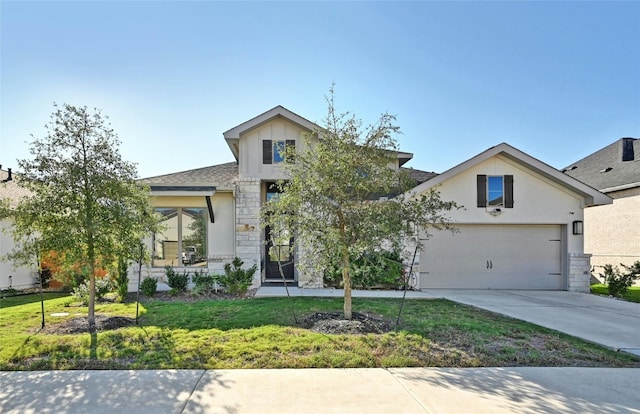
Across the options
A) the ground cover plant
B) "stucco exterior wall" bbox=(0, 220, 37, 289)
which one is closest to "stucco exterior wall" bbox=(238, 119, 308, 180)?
the ground cover plant

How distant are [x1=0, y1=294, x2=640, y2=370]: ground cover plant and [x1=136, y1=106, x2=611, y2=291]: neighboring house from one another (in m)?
4.00

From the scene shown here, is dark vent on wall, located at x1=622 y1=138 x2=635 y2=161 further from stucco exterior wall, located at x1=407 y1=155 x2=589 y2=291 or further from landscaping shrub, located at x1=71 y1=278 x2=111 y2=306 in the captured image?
landscaping shrub, located at x1=71 y1=278 x2=111 y2=306

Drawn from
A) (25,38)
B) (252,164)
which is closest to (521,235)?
(252,164)

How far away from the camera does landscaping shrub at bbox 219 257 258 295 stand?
10766 millimetres

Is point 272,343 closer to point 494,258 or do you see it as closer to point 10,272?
point 494,258

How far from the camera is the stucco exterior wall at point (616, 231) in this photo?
16.5 meters

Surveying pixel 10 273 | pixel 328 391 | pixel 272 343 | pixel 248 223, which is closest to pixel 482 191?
pixel 248 223

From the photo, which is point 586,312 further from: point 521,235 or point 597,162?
point 597,162

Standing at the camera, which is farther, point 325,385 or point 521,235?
point 521,235

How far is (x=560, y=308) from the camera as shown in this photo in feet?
31.0

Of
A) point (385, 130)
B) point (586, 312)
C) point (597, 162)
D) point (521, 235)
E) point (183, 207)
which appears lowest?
point (586, 312)

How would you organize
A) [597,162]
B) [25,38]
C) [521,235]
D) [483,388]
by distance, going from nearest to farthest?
[483,388] < [25,38] < [521,235] < [597,162]

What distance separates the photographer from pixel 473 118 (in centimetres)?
1366

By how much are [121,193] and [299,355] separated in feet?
14.9
